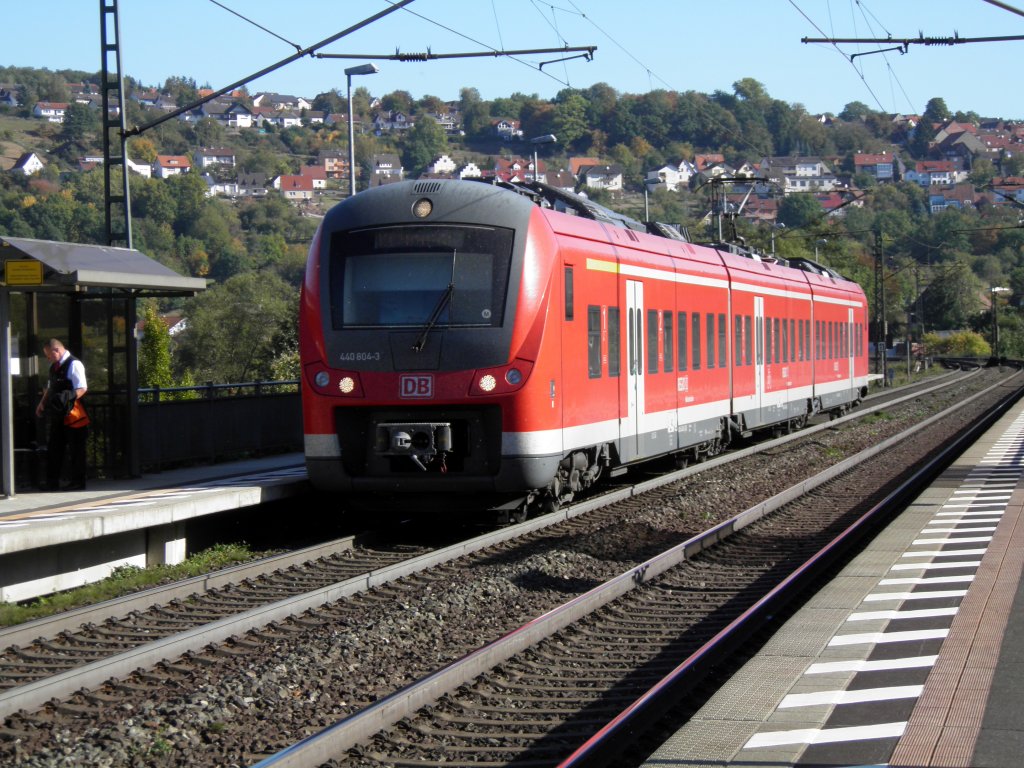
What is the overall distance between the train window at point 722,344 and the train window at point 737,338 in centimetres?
49

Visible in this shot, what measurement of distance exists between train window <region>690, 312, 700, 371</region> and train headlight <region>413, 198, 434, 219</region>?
267 inches

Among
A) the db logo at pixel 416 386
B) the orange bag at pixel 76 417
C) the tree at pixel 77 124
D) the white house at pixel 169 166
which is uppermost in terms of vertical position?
the tree at pixel 77 124

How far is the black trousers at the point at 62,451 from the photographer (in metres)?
13.2

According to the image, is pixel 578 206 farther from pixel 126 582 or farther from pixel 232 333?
pixel 232 333

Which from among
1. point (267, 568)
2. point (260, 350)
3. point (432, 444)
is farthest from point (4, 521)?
point (260, 350)

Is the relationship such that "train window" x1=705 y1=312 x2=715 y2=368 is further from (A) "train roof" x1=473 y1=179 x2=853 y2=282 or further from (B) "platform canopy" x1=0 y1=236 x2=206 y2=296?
(B) "platform canopy" x1=0 y1=236 x2=206 y2=296

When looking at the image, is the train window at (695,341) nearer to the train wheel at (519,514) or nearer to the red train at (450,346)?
the red train at (450,346)

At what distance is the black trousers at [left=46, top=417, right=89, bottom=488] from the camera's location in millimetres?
13188

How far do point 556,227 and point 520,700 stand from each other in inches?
274

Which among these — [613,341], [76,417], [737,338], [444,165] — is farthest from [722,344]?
[444,165]

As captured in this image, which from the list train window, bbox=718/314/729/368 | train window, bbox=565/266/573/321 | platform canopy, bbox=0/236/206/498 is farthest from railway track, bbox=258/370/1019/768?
train window, bbox=718/314/729/368

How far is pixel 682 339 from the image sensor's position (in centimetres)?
1839

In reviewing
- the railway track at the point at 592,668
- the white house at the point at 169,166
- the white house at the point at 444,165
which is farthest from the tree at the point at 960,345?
the white house at the point at 169,166

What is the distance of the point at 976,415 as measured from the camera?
3697 cm
